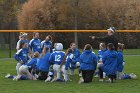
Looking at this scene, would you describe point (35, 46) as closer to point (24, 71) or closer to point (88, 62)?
point (24, 71)

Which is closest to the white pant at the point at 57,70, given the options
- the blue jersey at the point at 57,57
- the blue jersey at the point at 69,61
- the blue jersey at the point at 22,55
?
the blue jersey at the point at 57,57

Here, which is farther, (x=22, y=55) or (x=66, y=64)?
(x=22, y=55)

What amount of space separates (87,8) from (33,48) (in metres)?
28.9

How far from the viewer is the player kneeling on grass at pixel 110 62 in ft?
46.1

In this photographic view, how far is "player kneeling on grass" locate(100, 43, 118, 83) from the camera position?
46.1 ft

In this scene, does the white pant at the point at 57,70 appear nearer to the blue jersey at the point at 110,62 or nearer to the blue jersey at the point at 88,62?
the blue jersey at the point at 88,62

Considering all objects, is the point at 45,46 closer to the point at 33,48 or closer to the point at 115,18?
the point at 33,48

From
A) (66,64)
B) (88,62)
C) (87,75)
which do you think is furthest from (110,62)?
(66,64)

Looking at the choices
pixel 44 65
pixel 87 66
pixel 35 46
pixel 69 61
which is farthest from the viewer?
pixel 35 46

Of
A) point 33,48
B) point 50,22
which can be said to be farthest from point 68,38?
point 33,48

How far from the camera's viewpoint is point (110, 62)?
14156mm

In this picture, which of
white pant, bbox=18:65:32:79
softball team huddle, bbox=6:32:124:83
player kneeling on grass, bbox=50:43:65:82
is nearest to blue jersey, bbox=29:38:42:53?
softball team huddle, bbox=6:32:124:83

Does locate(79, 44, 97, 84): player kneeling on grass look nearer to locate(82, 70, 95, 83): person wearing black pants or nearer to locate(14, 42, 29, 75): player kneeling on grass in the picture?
locate(82, 70, 95, 83): person wearing black pants

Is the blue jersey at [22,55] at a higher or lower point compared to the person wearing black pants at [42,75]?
higher
